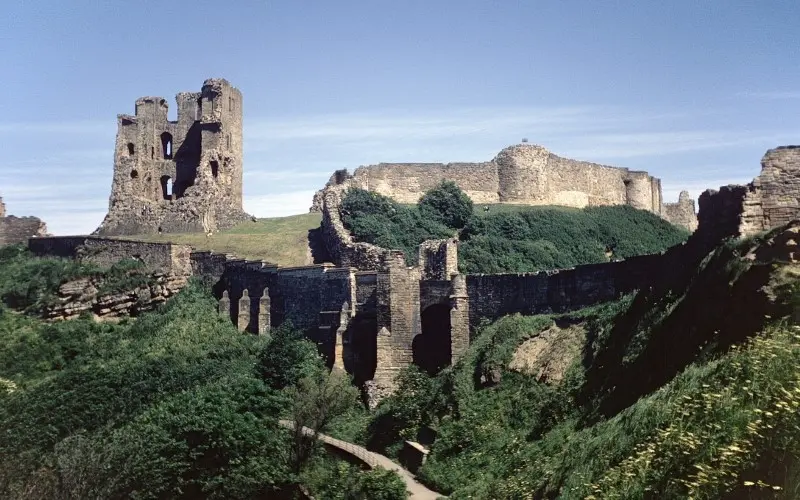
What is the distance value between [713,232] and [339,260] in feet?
58.3

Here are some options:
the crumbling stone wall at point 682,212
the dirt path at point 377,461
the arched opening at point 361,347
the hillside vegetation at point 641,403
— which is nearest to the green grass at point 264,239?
the arched opening at point 361,347

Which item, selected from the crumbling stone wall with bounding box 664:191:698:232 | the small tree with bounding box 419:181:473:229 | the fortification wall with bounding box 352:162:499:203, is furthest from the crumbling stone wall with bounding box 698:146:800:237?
the crumbling stone wall with bounding box 664:191:698:232

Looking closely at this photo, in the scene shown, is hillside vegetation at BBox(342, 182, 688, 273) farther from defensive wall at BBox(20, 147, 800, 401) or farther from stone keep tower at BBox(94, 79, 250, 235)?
stone keep tower at BBox(94, 79, 250, 235)

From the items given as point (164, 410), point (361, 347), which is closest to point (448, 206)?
point (361, 347)

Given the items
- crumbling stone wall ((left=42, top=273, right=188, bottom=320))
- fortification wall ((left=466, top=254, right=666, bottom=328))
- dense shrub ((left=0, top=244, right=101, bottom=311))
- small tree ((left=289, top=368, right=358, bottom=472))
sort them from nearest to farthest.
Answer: fortification wall ((left=466, top=254, right=666, bottom=328)) < small tree ((left=289, top=368, right=358, bottom=472)) < crumbling stone wall ((left=42, top=273, right=188, bottom=320)) < dense shrub ((left=0, top=244, right=101, bottom=311))

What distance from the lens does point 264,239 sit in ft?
131

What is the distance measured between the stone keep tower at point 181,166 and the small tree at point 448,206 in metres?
9.16

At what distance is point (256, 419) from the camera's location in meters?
25.5

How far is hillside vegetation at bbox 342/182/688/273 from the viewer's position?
35.8m

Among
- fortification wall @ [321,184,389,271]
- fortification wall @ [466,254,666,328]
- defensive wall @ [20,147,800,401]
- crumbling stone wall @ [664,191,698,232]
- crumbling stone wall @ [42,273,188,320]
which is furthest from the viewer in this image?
crumbling stone wall @ [664,191,698,232]

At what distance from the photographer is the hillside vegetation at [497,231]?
35781 mm

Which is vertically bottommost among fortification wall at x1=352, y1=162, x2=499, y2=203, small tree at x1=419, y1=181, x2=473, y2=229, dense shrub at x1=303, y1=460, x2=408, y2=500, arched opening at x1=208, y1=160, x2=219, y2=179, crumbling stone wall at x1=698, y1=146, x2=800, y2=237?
dense shrub at x1=303, y1=460, x2=408, y2=500

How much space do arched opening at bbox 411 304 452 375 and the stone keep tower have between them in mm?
16266

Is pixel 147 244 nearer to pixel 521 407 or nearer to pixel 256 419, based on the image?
pixel 256 419
